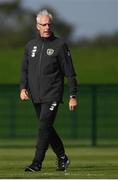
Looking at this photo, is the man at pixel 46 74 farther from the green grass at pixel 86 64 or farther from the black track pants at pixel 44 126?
the green grass at pixel 86 64

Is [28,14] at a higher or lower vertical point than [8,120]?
higher

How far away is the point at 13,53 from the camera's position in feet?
92.0

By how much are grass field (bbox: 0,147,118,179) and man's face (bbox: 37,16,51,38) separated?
5.68 ft

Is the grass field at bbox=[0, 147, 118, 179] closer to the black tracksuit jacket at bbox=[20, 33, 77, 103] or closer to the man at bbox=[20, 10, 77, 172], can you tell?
the man at bbox=[20, 10, 77, 172]

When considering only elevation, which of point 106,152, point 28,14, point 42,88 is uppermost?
point 28,14

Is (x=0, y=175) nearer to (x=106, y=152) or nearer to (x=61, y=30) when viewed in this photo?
(x=106, y=152)

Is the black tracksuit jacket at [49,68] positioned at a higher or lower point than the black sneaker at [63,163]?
higher

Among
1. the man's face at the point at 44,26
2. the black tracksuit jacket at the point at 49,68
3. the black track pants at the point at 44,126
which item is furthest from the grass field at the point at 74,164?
the man's face at the point at 44,26

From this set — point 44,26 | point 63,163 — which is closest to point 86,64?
point 63,163

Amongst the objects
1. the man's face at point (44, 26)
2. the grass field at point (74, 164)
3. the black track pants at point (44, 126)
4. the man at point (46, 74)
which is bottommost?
the grass field at point (74, 164)

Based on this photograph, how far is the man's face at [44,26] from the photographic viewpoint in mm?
11797

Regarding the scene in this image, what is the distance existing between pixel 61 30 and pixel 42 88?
19347 mm

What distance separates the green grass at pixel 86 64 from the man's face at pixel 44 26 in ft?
47.9

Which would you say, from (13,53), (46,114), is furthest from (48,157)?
(13,53)
